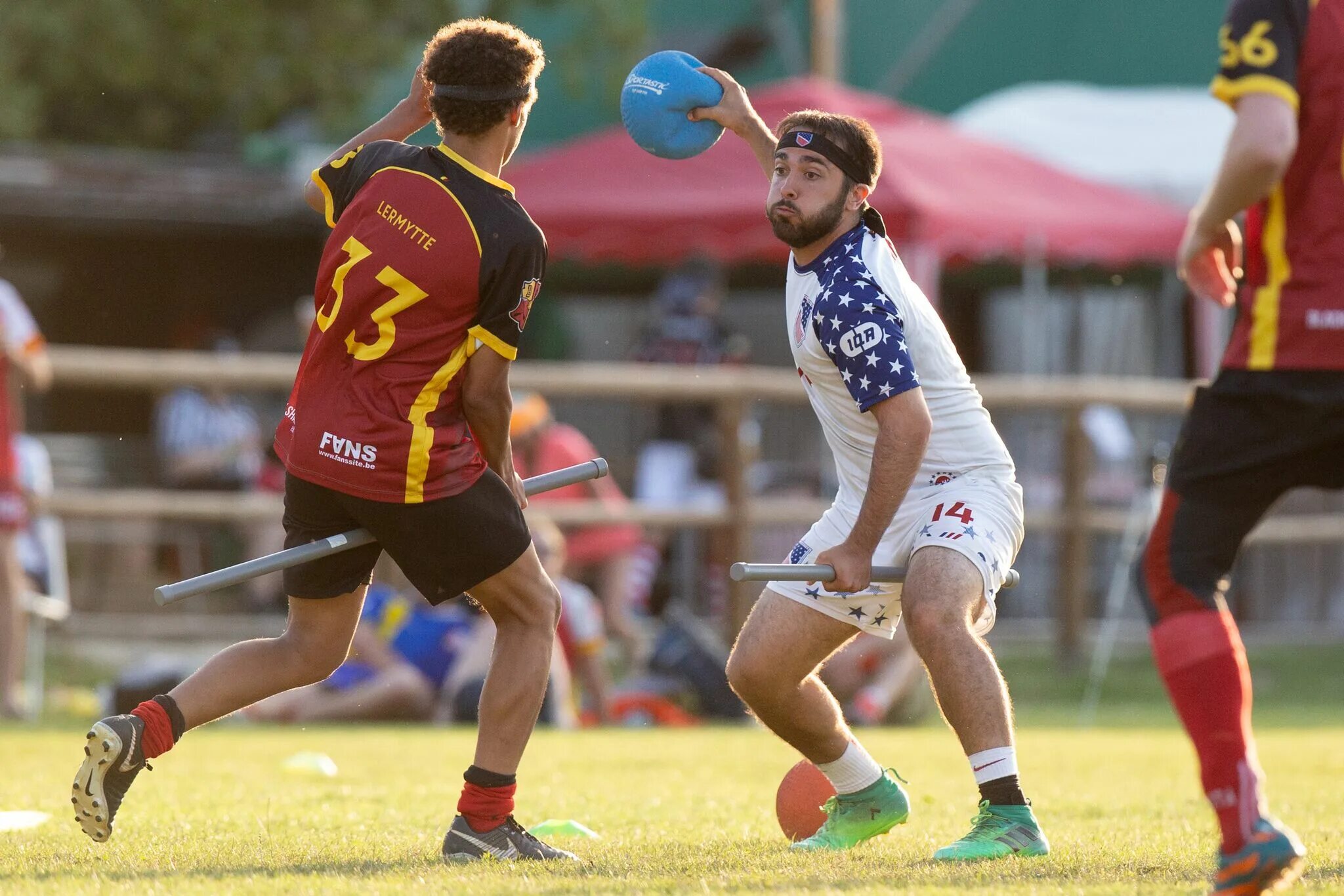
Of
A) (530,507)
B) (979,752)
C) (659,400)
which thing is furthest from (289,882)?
(659,400)

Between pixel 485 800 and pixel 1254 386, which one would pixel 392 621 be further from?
pixel 1254 386

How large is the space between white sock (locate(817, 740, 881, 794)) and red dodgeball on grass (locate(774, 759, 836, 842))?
0.08 meters

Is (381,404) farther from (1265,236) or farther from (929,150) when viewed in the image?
(929,150)

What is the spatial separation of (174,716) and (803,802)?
1.75m

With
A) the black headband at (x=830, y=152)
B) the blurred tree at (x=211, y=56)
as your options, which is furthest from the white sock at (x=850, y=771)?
the blurred tree at (x=211, y=56)

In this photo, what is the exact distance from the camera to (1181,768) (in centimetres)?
858

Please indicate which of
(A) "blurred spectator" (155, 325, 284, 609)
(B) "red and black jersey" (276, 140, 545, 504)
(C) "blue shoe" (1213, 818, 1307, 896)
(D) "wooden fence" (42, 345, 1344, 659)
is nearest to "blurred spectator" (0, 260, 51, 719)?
(D) "wooden fence" (42, 345, 1344, 659)

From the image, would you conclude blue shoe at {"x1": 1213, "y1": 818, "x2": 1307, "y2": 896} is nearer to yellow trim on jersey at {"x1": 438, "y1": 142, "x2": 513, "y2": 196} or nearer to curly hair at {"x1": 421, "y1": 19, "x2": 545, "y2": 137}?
yellow trim on jersey at {"x1": 438, "y1": 142, "x2": 513, "y2": 196}

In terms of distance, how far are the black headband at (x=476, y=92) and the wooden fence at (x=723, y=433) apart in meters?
6.06

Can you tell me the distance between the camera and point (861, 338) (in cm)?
506

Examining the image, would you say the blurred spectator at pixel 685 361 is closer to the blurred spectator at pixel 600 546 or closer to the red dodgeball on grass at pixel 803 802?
the blurred spectator at pixel 600 546

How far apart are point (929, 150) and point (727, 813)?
9.40 metres

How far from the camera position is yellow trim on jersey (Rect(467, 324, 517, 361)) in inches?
197

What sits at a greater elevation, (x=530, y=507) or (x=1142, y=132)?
(x=1142, y=132)
